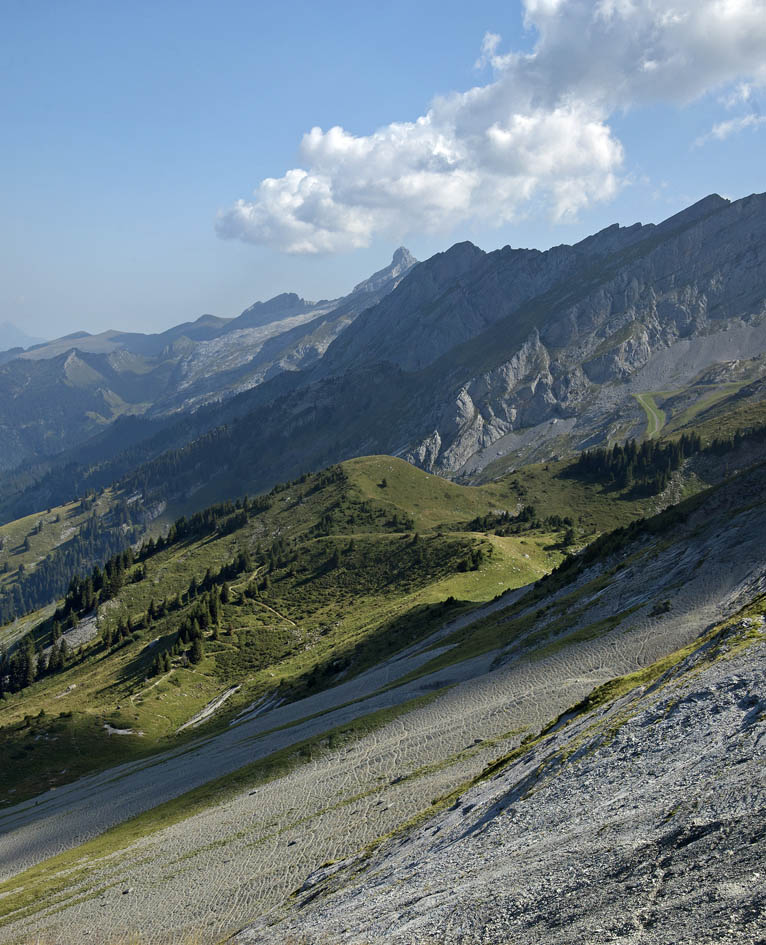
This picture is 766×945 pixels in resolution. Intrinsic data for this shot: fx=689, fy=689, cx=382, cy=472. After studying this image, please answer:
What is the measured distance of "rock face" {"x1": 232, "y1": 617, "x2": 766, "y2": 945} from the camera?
1641 cm

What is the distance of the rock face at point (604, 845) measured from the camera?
16.4 meters

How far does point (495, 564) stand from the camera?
453 feet

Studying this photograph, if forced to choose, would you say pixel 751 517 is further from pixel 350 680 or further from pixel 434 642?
pixel 350 680

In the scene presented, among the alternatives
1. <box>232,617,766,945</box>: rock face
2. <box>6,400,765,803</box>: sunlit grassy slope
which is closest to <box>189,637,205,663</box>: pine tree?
<box>6,400,765,803</box>: sunlit grassy slope

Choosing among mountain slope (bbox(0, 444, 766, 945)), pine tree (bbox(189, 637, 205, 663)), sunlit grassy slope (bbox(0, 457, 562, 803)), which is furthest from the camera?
pine tree (bbox(189, 637, 205, 663))

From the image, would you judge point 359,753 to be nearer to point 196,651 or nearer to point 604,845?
point 604,845

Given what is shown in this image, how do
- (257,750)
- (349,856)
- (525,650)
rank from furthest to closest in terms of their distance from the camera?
(257,750), (525,650), (349,856)

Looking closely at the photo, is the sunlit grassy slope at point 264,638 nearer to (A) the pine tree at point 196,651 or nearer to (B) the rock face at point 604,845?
(A) the pine tree at point 196,651

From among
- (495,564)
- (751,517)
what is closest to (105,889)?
(751,517)

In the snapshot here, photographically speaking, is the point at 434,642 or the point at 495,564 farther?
the point at 495,564

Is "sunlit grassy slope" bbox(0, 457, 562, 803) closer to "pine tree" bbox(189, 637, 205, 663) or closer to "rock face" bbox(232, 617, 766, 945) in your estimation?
"pine tree" bbox(189, 637, 205, 663)

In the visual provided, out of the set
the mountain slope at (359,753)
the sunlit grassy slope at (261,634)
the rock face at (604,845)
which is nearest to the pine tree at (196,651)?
the sunlit grassy slope at (261,634)

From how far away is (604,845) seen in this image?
2002 centimetres

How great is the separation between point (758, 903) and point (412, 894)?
12.4 metres
